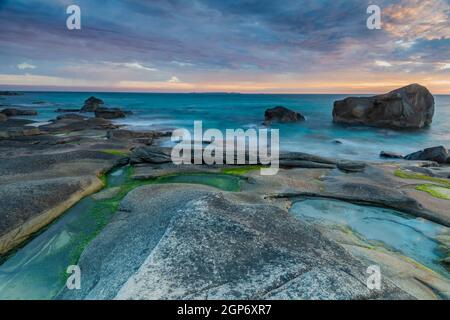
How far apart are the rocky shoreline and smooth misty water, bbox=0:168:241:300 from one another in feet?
1.65

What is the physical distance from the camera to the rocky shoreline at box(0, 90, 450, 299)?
19.8ft

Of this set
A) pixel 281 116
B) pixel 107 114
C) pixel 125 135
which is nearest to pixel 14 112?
pixel 107 114

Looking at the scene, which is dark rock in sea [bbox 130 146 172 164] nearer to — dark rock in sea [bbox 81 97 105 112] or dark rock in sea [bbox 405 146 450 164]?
dark rock in sea [bbox 405 146 450 164]

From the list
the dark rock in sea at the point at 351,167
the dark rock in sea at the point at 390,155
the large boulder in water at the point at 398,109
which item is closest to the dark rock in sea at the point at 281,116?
the large boulder in water at the point at 398,109

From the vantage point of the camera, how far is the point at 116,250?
792 centimetres

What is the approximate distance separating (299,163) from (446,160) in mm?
13318

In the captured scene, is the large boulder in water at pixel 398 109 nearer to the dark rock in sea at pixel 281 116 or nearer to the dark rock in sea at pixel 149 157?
the dark rock in sea at pixel 281 116

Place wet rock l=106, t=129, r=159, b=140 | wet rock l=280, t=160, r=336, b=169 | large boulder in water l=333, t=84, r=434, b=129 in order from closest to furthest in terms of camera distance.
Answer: wet rock l=280, t=160, r=336, b=169, wet rock l=106, t=129, r=159, b=140, large boulder in water l=333, t=84, r=434, b=129

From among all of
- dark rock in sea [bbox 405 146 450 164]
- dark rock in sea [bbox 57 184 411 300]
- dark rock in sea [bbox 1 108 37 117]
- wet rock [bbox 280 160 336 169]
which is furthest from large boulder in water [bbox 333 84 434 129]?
dark rock in sea [bbox 1 108 37 117]

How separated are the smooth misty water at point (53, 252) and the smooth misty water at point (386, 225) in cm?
727

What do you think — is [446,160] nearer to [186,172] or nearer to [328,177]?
[328,177]

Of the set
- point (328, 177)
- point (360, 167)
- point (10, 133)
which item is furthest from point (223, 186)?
point (10, 133)

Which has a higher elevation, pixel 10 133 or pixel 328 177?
pixel 10 133

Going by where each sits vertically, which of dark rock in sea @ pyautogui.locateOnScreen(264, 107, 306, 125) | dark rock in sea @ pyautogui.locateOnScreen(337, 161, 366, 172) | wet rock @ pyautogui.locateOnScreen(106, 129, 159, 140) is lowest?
dark rock in sea @ pyautogui.locateOnScreen(337, 161, 366, 172)
